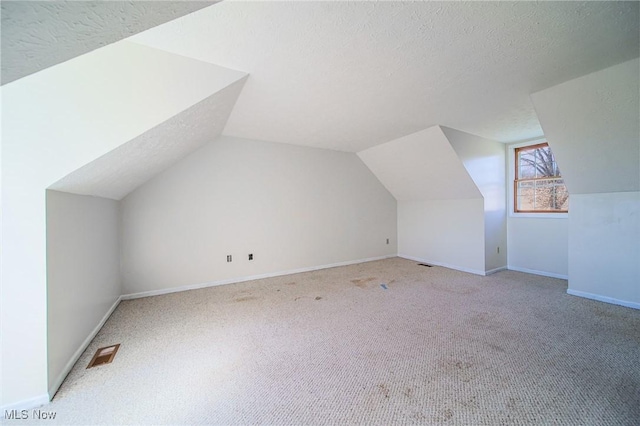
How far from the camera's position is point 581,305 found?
2791 mm

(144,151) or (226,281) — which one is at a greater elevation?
(144,151)

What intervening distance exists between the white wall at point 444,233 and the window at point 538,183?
93 centimetres

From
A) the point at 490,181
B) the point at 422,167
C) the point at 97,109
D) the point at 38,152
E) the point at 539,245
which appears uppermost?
the point at 422,167

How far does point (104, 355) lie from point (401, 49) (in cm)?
320

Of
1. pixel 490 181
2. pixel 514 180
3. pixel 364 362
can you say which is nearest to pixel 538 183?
pixel 514 180

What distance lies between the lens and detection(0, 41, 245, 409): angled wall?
4.44 feet

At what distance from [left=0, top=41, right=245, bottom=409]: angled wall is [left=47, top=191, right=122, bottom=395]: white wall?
65 millimetres

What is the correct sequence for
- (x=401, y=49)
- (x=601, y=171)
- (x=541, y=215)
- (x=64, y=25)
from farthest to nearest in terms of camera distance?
1. (x=541, y=215)
2. (x=601, y=171)
3. (x=401, y=49)
4. (x=64, y=25)

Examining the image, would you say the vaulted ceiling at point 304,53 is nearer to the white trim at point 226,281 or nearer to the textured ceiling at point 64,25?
the textured ceiling at point 64,25

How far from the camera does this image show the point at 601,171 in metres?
2.74

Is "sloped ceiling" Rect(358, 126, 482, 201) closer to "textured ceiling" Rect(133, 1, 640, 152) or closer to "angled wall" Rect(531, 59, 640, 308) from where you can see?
"textured ceiling" Rect(133, 1, 640, 152)

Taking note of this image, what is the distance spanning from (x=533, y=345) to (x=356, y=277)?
230 cm

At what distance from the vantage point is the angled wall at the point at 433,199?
3.87 metres

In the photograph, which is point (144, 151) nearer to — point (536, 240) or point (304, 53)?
point (304, 53)
